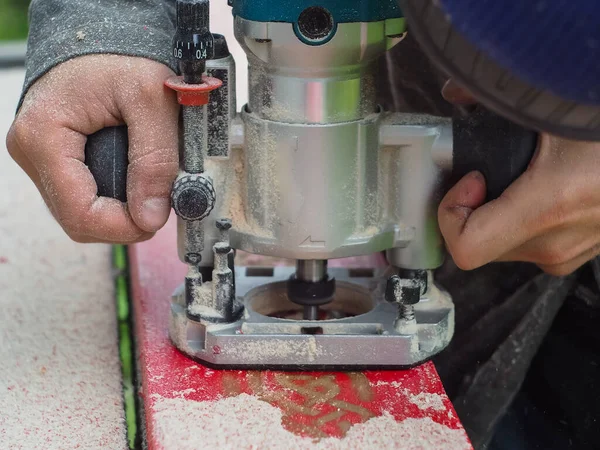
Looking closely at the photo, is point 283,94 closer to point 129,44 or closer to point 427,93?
point 129,44

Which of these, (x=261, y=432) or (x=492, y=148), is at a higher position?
(x=492, y=148)

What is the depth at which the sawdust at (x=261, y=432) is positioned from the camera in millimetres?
966

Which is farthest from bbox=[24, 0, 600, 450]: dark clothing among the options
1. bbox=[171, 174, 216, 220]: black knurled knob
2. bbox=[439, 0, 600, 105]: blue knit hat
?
bbox=[439, 0, 600, 105]: blue knit hat

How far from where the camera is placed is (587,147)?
3.30ft

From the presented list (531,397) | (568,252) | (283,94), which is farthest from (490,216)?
(531,397)

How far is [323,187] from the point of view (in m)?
1.05

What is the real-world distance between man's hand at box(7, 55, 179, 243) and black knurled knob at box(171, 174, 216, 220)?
0.13 ft

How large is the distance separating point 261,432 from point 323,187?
29 centimetres

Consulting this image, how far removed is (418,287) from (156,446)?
0.36m

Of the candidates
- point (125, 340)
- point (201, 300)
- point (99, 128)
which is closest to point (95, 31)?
point (99, 128)

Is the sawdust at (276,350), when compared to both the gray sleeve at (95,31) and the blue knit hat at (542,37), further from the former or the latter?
the blue knit hat at (542,37)

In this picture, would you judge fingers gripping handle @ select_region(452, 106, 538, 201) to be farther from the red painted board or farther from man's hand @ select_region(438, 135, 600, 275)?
the red painted board

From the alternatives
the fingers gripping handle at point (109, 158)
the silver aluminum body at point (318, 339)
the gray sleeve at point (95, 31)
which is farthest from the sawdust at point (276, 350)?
the gray sleeve at point (95, 31)

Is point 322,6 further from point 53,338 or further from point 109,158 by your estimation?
point 53,338
